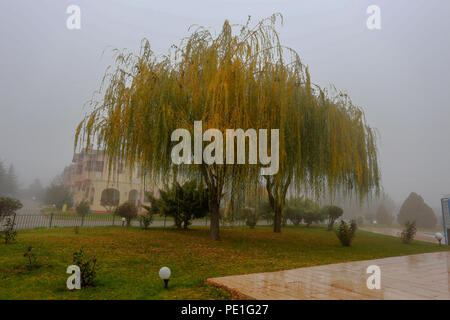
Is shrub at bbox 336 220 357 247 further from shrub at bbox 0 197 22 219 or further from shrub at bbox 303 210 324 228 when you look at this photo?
shrub at bbox 0 197 22 219

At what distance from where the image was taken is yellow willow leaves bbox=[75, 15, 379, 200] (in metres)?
7.51

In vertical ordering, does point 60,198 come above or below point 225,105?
below

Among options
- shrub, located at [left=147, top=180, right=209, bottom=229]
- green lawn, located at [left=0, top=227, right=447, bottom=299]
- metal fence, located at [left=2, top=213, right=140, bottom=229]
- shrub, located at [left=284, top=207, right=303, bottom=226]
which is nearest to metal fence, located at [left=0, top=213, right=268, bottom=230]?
metal fence, located at [left=2, top=213, right=140, bottom=229]

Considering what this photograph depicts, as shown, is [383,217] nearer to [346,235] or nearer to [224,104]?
[346,235]

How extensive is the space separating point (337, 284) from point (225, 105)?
14.8 feet

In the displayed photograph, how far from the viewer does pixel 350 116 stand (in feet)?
36.2

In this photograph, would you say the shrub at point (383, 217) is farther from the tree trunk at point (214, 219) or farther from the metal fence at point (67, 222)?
the tree trunk at point (214, 219)

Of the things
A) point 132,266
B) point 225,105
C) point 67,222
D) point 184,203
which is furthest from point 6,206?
point 225,105

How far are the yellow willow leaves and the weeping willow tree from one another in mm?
27

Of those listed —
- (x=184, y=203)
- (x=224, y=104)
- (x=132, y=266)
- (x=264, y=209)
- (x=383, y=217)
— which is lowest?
(x=383, y=217)

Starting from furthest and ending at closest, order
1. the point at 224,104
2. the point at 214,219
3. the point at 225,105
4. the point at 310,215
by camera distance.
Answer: the point at 310,215 < the point at 214,219 < the point at 224,104 < the point at 225,105

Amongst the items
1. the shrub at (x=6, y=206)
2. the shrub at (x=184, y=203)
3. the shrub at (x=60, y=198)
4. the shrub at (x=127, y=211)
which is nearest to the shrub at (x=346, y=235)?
the shrub at (x=184, y=203)

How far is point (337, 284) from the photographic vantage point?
467 centimetres
